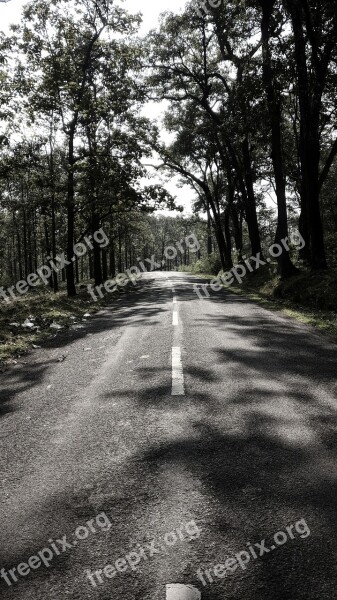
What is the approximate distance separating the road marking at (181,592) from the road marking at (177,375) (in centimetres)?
288

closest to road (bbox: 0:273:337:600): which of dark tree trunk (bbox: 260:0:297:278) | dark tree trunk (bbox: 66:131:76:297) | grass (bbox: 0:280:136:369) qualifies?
grass (bbox: 0:280:136:369)

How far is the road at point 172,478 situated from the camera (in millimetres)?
2285

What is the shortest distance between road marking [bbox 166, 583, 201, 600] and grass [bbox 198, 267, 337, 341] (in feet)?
23.0

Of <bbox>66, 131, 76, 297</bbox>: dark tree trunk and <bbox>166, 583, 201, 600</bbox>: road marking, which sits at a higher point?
<bbox>66, 131, 76, 297</bbox>: dark tree trunk

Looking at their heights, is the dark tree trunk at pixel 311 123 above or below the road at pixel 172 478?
above

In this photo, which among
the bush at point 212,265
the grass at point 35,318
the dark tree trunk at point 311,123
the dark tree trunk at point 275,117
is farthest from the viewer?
the bush at point 212,265

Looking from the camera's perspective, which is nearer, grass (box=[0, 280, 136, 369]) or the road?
the road

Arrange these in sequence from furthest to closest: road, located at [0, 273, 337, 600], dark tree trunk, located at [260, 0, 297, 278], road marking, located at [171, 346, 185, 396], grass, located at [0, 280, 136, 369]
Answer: dark tree trunk, located at [260, 0, 297, 278] < grass, located at [0, 280, 136, 369] < road marking, located at [171, 346, 185, 396] < road, located at [0, 273, 337, 600]

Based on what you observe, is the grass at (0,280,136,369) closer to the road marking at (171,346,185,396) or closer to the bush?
the road marking at (171,346,185,396)

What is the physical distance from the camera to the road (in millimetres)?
2285

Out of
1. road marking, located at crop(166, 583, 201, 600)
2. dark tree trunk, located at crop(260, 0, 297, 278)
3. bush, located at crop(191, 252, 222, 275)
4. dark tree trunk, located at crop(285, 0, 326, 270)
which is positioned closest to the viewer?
road marking, located at crop(166, 583, 201, 600)

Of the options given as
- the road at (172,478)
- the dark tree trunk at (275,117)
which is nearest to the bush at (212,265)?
the dark tree trunk at (275,117)

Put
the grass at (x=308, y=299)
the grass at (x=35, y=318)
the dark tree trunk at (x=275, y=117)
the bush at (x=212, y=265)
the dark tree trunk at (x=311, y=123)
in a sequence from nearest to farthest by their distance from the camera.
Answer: the grass at (x=35, y=318) < the grass at (x=308, y=299) < the dark tree trunk at (x=311, y=123) < the dark tree trunk at (x=275, y=117) < the bush at (x=212, y=265)

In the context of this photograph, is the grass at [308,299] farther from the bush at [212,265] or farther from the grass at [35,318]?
the bush at [212,265]
